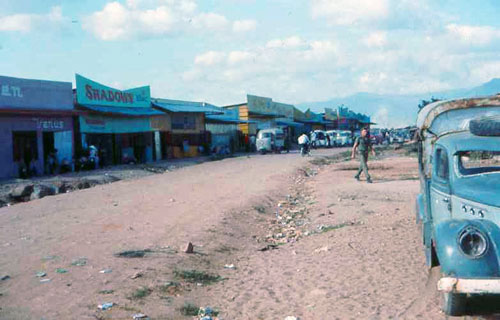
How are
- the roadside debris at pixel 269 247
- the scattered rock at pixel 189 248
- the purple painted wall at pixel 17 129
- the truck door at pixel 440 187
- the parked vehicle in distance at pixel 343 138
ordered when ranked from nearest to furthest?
the truck door at pixel 440 187
the scattered rock at pixel 189 248
the roadside debris at pixel 269 247
the purple painted wall at pixel 17 129
the parked vehicle in distance at pixel 343 138

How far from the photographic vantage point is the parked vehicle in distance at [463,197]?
3.70m

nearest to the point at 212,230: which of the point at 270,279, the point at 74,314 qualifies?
the point at 270,279

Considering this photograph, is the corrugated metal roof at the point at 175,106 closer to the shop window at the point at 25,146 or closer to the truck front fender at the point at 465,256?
the shop window at the point at 25,146

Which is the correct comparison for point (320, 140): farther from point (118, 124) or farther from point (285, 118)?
point (118, 124)

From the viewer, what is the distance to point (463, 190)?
4379 mm

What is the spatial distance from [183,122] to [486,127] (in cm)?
3192

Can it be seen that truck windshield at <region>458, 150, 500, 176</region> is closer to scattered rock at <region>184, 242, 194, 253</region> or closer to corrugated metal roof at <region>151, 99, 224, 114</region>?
scattered rock at <region>184, 242, 194, 253</region>

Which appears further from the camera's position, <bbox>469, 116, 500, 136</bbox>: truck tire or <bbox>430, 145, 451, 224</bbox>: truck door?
<bbox>430, 145, 451, 224</bbox>: truck door

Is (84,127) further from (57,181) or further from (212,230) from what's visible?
(212,230)

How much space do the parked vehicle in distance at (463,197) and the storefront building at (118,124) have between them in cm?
2079

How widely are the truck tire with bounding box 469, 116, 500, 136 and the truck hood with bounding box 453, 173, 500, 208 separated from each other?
0.40 meters

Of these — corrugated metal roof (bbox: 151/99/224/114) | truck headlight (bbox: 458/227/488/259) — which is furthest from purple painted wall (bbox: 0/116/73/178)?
truck headlight (bbox: 458/227/488/259)

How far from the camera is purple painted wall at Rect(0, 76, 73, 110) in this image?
20.3 metres

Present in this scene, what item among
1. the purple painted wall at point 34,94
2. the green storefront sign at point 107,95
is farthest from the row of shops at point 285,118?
the purple painted wall at point 34,94
